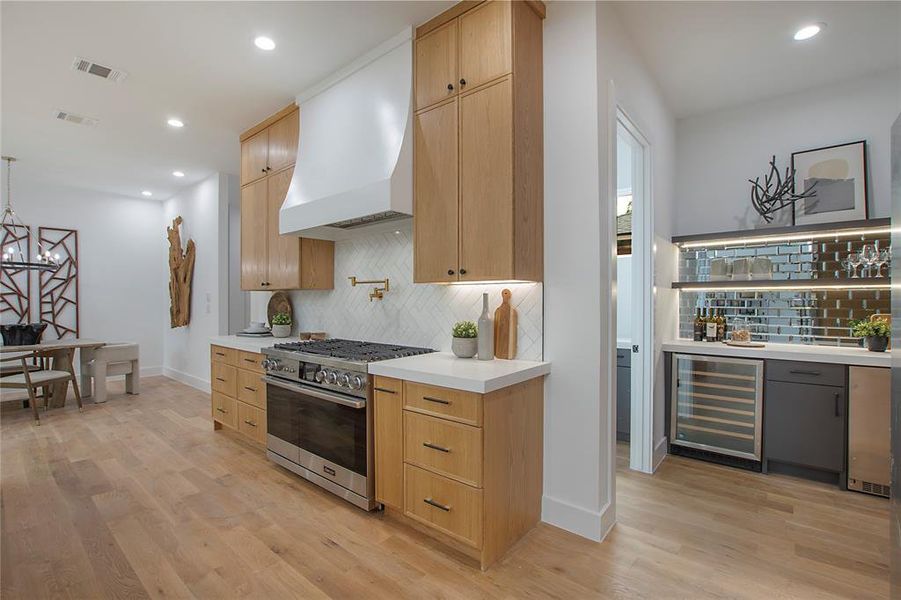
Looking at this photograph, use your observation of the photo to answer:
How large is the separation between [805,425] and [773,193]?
1.86 m

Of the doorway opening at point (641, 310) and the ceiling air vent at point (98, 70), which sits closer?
the ceiling air vent at point (98, 70)

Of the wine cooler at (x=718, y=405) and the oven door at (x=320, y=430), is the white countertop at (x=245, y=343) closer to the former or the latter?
the oven door at (x=320, y=430)

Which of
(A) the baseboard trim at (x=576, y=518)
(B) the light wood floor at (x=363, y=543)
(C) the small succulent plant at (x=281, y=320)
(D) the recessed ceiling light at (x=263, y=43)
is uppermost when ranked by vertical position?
(D) the recessed ceiling light at (x=263, y=43)

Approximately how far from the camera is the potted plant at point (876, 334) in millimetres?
2873

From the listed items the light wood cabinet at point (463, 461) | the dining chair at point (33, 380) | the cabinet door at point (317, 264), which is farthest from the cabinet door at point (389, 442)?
the dining chair at point (33, 380)

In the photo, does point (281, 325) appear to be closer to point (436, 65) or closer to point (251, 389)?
point (251, 389)

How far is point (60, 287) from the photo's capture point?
5961mm

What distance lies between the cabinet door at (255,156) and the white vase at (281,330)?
1.42 meters

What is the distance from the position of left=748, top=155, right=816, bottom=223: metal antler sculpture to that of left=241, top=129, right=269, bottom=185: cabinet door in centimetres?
425

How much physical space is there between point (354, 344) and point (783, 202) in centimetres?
362

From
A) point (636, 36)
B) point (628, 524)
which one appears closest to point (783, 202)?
point (636, 36)

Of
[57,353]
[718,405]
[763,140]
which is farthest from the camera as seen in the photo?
[57,353]

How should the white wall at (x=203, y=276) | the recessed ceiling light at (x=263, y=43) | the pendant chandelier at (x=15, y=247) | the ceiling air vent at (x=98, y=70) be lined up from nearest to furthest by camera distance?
the recessed ceiling light at (x=263, y=43), the ceiling air vent at (x=98, y=70), the pendant chandelier at (x=15, y=247), the white wall at (x=203, y=276)

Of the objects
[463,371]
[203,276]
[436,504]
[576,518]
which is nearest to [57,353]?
[203,276]
